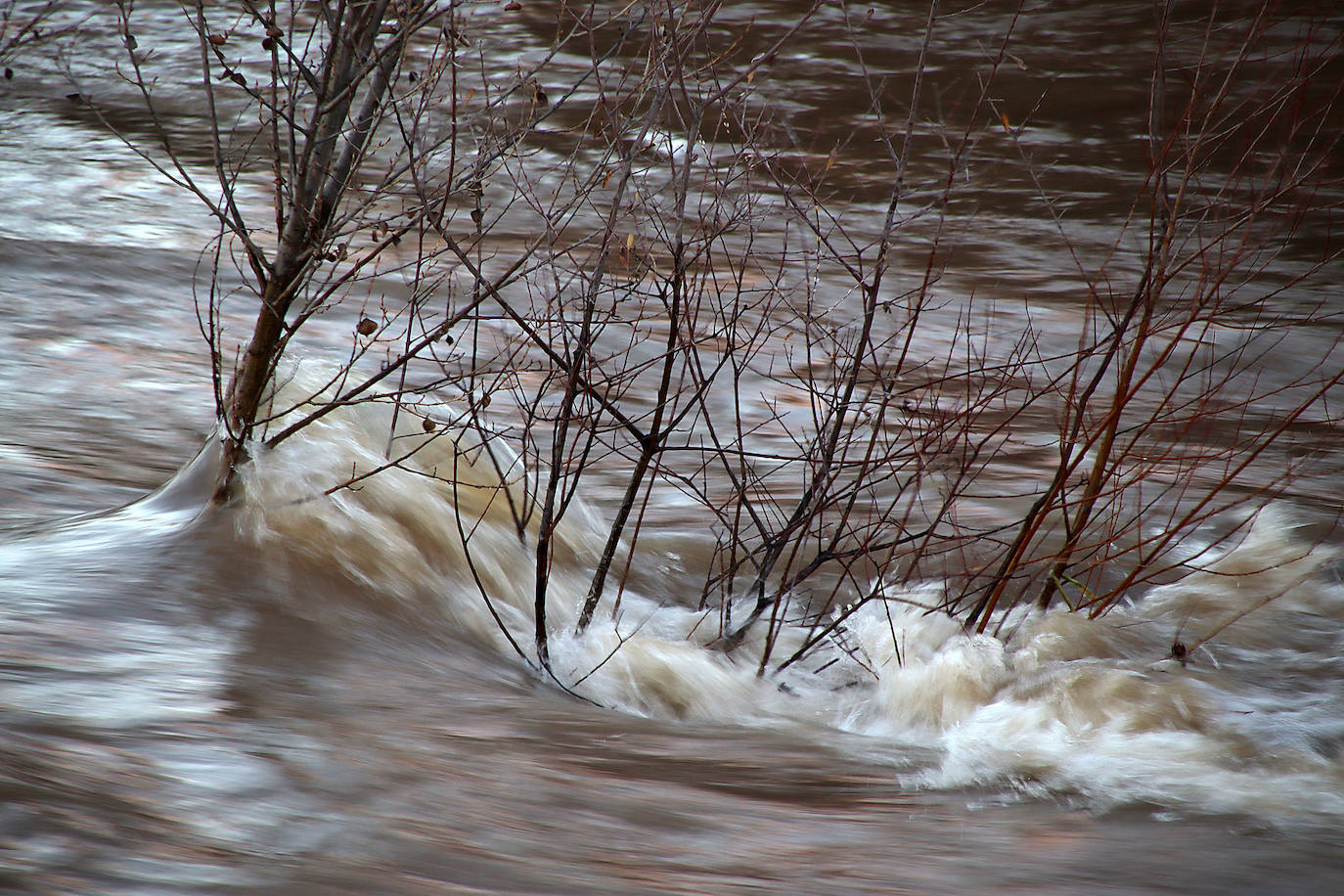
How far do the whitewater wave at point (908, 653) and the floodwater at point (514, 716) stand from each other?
17mm

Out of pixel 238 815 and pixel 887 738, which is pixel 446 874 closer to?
pixel 238 815

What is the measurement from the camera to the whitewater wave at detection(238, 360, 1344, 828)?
363cm

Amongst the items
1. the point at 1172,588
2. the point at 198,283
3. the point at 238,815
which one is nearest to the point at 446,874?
the point at 238,815

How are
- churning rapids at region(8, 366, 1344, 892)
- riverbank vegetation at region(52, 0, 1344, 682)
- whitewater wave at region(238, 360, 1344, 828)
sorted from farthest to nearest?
riverbank vegetation at region(52, 0, 1344, 682)
whitewater wave at region(238, 360, 1344, 828)
churning rapids at region(8, 366, 1344, 892)

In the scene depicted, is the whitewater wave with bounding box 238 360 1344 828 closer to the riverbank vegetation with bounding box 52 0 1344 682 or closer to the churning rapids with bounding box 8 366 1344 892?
the churning rapids with bounding box 8 366 1344 892

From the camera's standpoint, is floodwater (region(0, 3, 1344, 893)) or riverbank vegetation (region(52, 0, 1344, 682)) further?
riverbank vegetation (region(52, 0, 1344, 682))

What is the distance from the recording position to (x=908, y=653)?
4555 mm

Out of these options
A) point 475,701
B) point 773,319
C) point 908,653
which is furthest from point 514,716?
point 773,319

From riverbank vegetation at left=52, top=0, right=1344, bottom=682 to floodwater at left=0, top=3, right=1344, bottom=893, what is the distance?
0.69ft

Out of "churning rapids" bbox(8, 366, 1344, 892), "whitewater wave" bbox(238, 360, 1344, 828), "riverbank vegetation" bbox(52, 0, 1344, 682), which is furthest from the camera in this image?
"riverbank vegetation" bbox(52, 0, 1344, 682)

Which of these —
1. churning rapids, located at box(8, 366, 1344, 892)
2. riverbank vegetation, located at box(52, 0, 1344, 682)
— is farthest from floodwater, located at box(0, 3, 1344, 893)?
riverbank vegetation, located at box(52, 0, 1344, 682)

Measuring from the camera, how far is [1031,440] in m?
6.89

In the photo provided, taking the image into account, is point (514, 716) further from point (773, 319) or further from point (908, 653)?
point (773, 319)

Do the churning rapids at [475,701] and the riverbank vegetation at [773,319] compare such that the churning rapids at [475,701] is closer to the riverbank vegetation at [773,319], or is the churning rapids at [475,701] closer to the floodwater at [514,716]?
the floodwater at [514,716]
